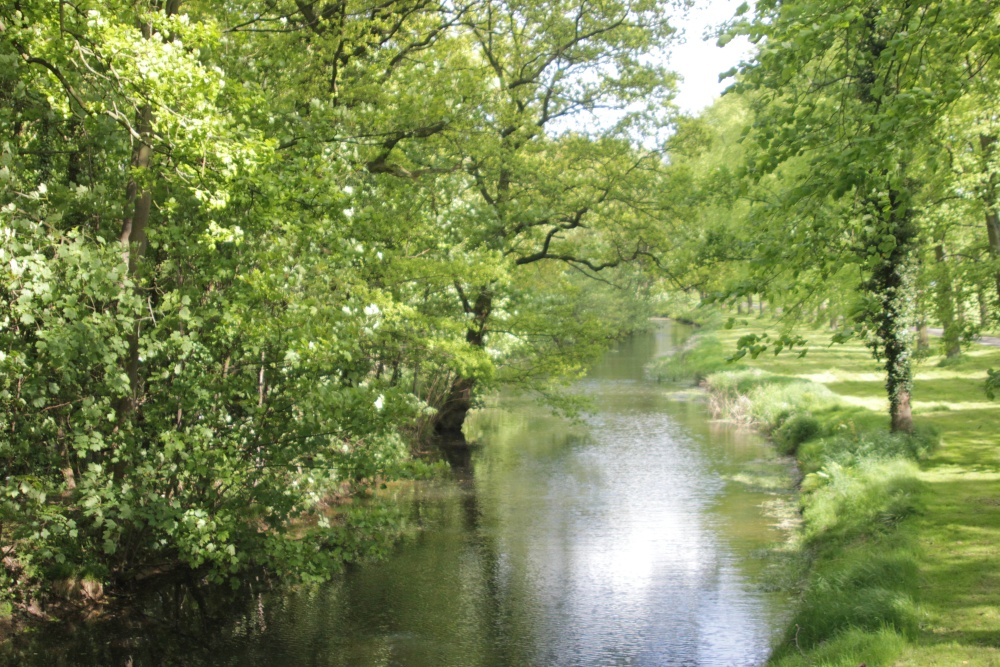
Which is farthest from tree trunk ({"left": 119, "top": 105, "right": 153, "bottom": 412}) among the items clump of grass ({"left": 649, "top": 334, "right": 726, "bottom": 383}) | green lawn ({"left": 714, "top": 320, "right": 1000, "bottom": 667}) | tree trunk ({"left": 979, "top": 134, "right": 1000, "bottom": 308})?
clump of grass ({"left": 649, "top": 334, "right": 726, "bottom": 383})

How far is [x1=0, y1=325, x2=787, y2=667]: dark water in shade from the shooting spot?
10742 mm

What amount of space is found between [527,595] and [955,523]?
6.88 metres

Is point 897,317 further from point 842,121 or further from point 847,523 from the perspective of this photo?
point 842,121

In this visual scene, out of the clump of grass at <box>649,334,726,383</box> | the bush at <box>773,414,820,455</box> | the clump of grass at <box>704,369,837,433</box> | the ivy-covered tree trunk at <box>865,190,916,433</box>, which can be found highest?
the ivy-covered tree trunk at <box>865,190,916,433</box>

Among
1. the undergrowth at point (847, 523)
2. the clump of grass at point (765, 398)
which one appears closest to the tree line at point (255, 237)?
the undergrowth at point (847, 523)

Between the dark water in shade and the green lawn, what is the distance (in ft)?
7.52

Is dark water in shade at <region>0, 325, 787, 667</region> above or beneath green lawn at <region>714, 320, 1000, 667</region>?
beneath

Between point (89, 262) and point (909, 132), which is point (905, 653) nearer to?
point (909, 132)

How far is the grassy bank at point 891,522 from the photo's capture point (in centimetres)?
898

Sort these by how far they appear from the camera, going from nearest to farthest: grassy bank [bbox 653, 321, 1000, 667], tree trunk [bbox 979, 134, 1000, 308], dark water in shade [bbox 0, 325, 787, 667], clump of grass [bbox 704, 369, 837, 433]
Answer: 1. grassy bank [bbox 653, 321, 1000, 667]
2. dark water in shade [bbox 0, 325, 787, 667]
3. tree trunk [bbox 979, 134, 1000, 308]
4. clump of grass [bbox 704, 369, 837, 433]

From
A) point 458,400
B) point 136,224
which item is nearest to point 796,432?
point 458,400

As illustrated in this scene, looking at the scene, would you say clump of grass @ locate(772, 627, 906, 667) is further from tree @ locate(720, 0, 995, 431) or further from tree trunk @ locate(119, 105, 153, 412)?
tree trunk @ locate(119, 105, 153, 412)

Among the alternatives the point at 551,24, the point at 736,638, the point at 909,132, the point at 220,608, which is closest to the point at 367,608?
the point at 220,608

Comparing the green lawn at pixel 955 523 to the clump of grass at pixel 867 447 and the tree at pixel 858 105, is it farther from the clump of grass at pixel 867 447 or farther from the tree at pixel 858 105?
the tree at pixel 858 105
